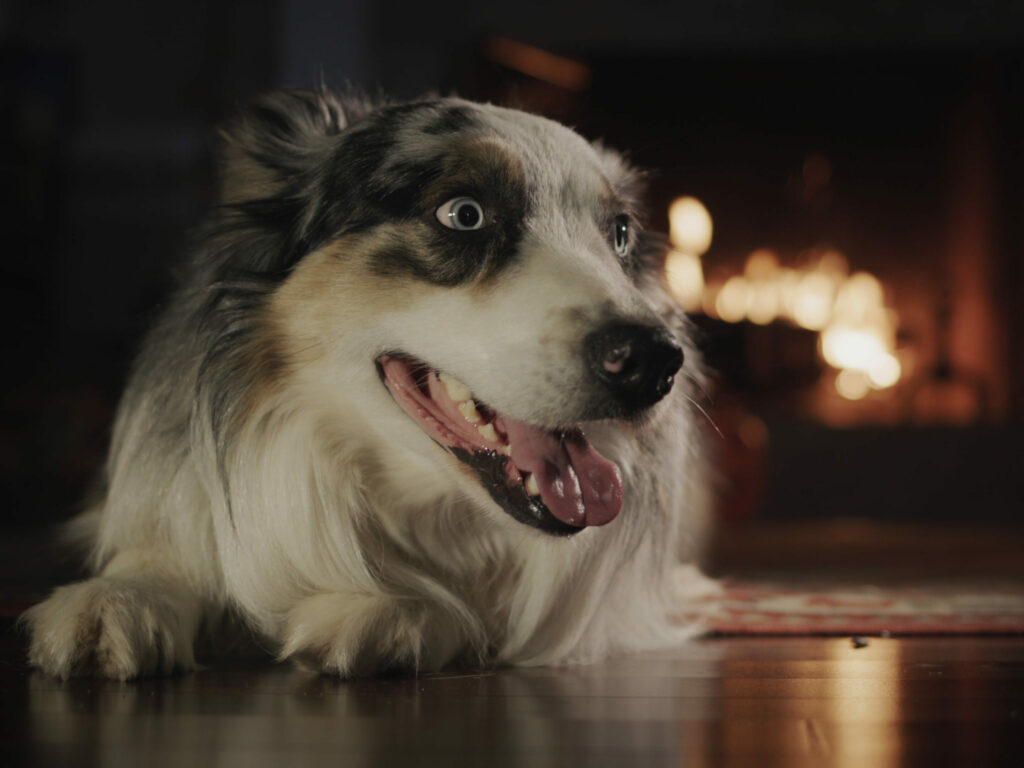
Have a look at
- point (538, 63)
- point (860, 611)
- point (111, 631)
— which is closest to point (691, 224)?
point (538, 63)

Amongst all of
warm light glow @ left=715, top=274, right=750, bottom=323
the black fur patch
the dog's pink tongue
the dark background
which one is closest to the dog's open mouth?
the dog's pink tongue

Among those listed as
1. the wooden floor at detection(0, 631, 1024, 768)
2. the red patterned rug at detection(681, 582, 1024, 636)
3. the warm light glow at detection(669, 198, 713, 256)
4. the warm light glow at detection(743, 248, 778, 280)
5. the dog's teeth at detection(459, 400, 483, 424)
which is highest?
the warm light glow at detection(669, 198, 713, 256)

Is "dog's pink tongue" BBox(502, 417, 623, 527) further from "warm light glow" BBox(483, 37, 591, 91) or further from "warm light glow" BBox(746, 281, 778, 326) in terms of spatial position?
"warm light glow" BBox(746, 281, 778, 326)

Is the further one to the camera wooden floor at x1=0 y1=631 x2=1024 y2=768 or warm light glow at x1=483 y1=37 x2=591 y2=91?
warm light glow at x1=483 y1=37 x2=591 y2=91

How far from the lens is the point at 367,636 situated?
4.83 ft

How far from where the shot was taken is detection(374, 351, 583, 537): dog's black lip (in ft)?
5.13

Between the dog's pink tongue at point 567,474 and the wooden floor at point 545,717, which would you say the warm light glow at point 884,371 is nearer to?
the wooden floor at point 545,717

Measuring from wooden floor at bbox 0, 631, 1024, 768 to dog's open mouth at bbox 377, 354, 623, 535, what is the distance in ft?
0.72

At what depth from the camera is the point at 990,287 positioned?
19.7 ft

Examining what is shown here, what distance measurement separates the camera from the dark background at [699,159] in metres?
5.80

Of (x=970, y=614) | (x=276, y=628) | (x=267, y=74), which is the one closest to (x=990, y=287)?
(x=267, y=74)

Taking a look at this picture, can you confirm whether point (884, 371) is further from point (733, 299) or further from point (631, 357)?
point (631, 357)

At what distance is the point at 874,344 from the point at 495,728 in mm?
5316

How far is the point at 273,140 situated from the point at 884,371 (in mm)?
4781
